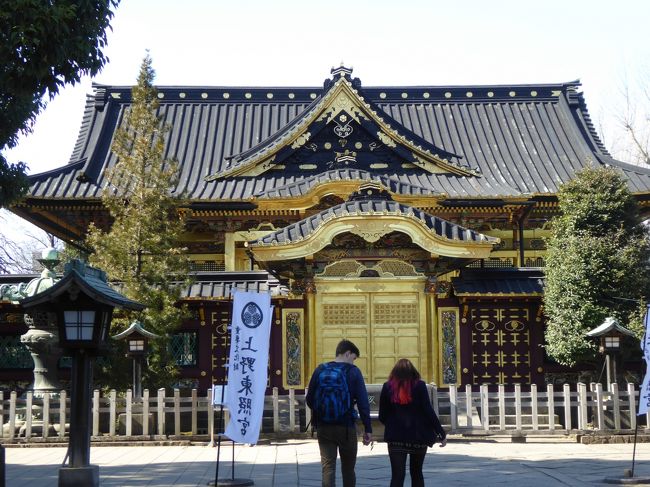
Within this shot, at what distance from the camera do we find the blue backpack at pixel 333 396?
9258mm

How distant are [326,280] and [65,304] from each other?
9251mm

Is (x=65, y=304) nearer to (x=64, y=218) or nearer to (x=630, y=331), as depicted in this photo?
(x=630, y=331)

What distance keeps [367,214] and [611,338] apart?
18.1ft

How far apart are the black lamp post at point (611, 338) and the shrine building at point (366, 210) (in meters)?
3.02

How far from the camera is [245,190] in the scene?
85.0 ft

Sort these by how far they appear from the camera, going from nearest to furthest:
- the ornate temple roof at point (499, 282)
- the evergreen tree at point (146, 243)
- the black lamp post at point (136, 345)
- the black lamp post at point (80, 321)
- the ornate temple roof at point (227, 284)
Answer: the black lamp post at point (80, 321) → the black lamp post at point (136, 345) → the evergreen tree at point (146, 243) → the ornate temple roof at point (499, 282) → the ornate temple roof at point (227, 284)

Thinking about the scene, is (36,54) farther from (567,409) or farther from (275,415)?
(567,409)

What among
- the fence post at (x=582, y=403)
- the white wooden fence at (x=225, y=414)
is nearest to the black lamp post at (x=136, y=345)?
the white wooden fence at (x=225, y=414)

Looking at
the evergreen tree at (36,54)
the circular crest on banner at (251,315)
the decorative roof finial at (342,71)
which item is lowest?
the circular crest on banner at (251,315)

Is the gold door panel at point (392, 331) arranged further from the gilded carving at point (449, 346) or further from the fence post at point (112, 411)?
the fence post at point (112, 411)

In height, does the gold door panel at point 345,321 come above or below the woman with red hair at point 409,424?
above

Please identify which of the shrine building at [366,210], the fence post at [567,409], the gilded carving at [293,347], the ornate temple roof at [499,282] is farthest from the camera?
the ornate temple roof at [499,282]

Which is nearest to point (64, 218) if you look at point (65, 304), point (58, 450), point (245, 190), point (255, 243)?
point (245, 190)

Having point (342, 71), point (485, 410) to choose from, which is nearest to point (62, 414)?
point (485, 410)
